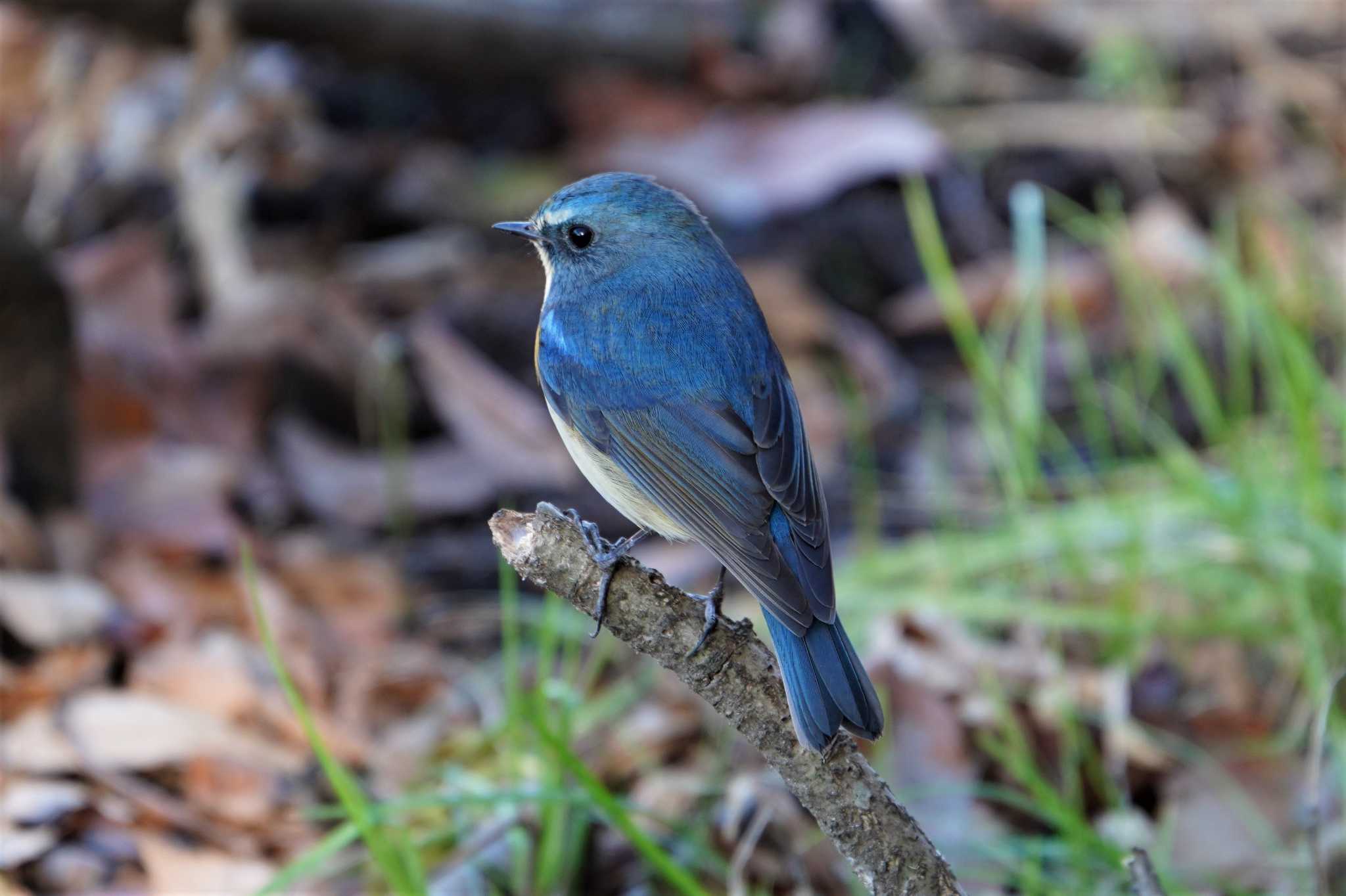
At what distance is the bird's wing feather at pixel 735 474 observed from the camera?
8.19 feet

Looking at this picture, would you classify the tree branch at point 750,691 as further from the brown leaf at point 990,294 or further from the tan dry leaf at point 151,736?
the brown leaf at point 990,294

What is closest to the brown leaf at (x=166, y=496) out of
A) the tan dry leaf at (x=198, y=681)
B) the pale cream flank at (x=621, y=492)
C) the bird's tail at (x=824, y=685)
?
the tan dry leaf at (x=198, y=681)

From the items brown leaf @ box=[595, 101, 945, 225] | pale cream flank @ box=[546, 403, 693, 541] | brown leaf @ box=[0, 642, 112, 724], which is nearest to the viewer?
pale cream flank @ box=[546, 403, 693, 541]

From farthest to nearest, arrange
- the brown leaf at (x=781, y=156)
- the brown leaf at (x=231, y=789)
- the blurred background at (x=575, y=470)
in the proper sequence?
the brown leaf at (x=781, y=156) < the brown leaf at (x=231, y=789) < the blurred background at (x=575, y=470)

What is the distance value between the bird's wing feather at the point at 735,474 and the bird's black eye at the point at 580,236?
14.2 inches

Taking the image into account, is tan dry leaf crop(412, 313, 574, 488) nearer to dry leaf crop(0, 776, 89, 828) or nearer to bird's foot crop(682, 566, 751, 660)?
dry leaf crop(0, 776, 89, 828)

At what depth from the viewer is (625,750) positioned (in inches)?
143

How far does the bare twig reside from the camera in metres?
2.10

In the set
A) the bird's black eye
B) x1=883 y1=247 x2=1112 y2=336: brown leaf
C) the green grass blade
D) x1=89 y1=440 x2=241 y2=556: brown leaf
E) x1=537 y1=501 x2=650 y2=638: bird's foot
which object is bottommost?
the green grass blade

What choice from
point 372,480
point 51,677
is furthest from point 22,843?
point 372,480

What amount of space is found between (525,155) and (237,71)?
1.44 m

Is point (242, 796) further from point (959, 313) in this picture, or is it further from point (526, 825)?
point (959, 313)

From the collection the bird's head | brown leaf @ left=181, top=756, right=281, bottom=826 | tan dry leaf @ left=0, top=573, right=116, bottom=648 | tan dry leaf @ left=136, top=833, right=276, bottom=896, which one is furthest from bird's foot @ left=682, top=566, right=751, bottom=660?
tan dry leaf @ left=0, top=573, right=116, bottom=648

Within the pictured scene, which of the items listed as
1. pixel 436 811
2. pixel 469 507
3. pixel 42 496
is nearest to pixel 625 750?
pixel 436 811
